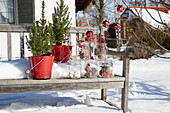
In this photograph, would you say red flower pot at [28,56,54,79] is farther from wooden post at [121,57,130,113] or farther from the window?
the window

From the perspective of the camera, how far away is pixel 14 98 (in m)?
3.97

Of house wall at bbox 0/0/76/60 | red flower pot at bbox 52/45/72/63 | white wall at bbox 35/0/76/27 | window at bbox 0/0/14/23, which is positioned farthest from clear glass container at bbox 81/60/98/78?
window at bbox 0/0/14/23

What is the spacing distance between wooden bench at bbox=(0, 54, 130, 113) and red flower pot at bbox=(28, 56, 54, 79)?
0.25 feet

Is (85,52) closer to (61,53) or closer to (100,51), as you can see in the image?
(100,51)

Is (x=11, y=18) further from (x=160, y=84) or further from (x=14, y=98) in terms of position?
(x=160, y=84)

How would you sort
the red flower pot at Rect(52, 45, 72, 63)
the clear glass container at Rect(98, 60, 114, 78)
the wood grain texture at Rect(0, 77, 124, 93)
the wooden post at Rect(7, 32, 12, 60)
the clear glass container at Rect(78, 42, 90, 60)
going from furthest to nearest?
the wooden post at Rect(7, 32, 12, 60)
the red flower pot at Rect(52, 45, 72, 63)
the clear glass container at Rect(78, 42, 90, 60)
the clear glass container at Rect(98, 60, 114, 78)
the wood grain texture at Rect(0, 77, 124, 93)

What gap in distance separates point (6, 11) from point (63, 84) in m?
4.99

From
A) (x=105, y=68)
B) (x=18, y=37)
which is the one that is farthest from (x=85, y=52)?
(x=18, y=37)

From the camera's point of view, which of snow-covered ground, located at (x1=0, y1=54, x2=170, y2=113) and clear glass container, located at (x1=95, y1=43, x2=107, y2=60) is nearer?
snow-covered ground, located at (x1=0, y1=54, x2=170, y2=113)

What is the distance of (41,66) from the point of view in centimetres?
251

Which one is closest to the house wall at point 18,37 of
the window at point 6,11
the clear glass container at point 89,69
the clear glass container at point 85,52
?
the window at point 6,11

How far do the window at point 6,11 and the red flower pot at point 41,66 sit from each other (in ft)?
15.2

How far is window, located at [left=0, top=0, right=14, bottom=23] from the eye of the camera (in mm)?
6586

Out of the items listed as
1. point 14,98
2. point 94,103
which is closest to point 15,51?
point 14,98
